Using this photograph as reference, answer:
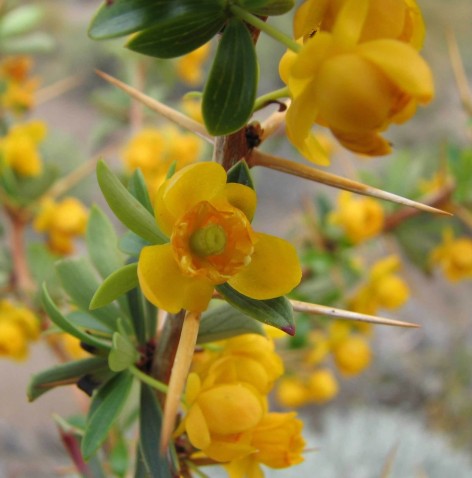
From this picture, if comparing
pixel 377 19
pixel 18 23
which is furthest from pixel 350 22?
pixel 18 23

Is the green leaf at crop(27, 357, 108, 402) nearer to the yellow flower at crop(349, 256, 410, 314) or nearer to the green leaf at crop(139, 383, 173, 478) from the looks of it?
the green leaf at crop(139, 383, 173, 478)

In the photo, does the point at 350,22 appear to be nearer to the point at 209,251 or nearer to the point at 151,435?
the point at 209,251

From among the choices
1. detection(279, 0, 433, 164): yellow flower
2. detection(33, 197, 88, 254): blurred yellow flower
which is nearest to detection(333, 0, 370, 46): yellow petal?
detection(279, 0, 433, 164): yellow flower

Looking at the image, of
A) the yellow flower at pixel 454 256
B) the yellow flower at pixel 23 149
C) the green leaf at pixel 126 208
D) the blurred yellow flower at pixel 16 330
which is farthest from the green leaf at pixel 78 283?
the yellow flower at pixel 454 256

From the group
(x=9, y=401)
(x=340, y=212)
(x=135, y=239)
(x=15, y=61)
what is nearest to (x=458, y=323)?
(x=9, y=401)

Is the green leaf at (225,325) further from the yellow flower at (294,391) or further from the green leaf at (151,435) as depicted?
the yellow flower at (294,391)
